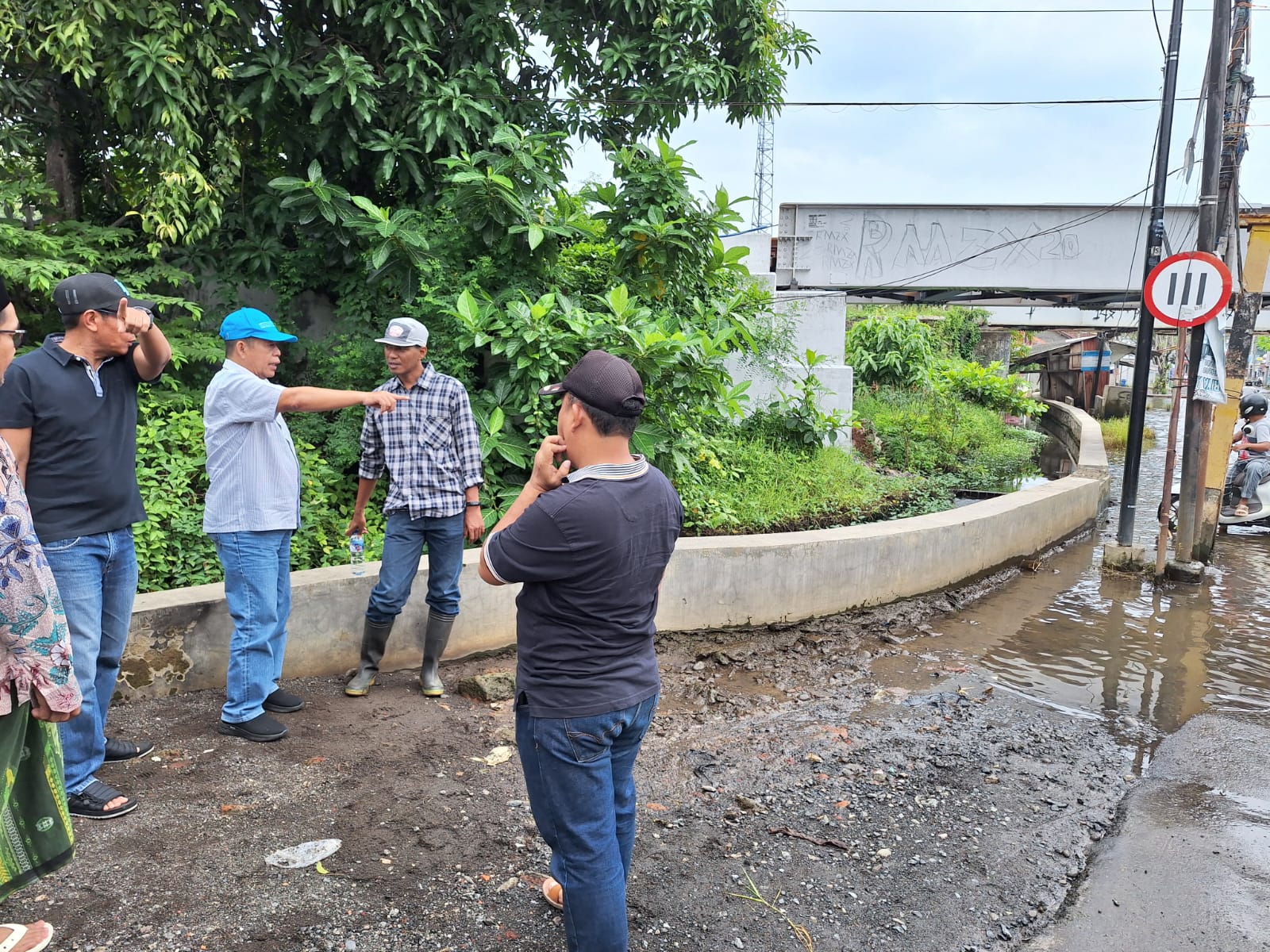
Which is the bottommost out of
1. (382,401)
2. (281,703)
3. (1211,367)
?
(281,703)

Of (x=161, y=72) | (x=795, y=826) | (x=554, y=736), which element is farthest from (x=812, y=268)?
(x=554, y=736)

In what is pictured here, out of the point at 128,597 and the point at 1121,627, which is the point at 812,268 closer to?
the point at 1121,627

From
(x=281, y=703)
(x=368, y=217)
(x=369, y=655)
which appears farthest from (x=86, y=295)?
(x=368, y=217)

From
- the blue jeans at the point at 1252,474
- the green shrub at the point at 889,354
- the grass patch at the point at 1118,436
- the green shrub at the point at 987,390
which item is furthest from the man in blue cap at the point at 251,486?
the grass patch at the point at 1118,436

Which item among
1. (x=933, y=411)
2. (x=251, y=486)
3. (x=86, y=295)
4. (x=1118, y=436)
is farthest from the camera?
(x=1118, y=436)

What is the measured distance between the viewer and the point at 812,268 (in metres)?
13.9

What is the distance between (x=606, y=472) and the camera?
7.18ft

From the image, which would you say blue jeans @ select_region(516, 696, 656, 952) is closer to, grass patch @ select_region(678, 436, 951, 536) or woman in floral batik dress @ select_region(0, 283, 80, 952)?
woman in floral batik dress @ select_region(0, 283, 80, 952)

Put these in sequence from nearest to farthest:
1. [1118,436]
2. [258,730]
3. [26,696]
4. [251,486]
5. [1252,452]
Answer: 1. [26,696]
2. [251,486]
3. [258,730]
4. [1252,452]
5. [1118,436]

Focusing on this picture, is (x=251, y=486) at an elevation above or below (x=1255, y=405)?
below

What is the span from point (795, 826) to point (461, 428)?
2.38 m

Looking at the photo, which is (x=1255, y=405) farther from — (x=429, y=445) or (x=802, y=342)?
(x=429, y=445)

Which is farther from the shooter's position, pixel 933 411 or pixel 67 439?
pixel 933 411

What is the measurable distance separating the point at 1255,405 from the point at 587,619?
467 inches
